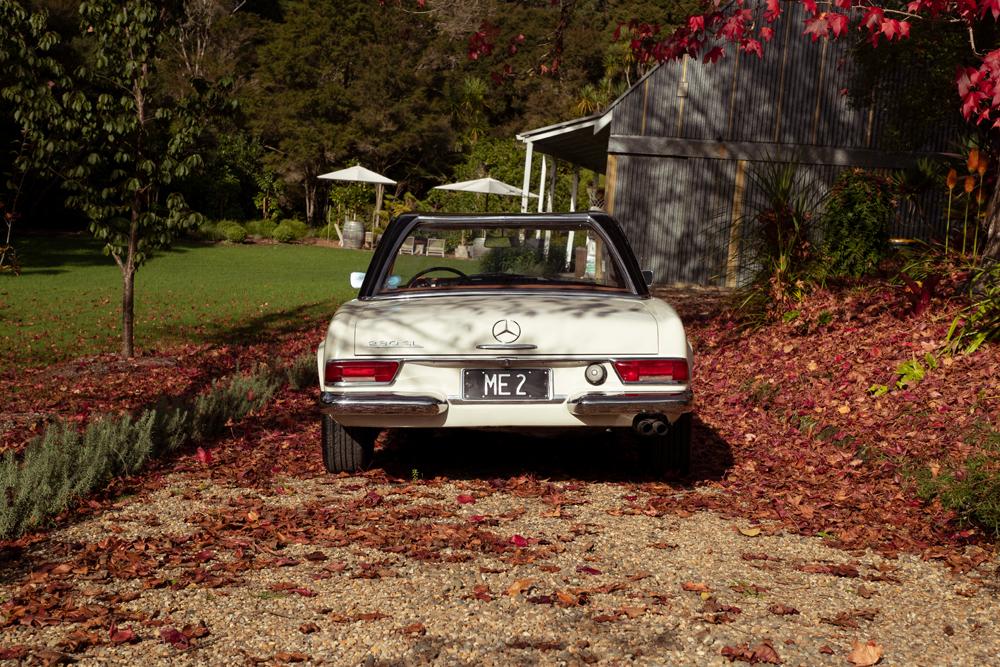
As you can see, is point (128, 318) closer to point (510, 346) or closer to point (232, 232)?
point (510, 346)

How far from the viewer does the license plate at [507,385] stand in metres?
5.40

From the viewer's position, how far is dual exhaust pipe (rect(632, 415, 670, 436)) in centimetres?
539

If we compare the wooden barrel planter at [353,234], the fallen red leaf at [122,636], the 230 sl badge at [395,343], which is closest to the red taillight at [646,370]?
the 230 sl badge at [395,343]

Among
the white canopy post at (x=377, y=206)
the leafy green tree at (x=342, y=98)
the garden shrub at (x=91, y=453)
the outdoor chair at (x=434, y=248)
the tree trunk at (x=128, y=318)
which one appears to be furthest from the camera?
the leafy green tree at (x=342, y=98)

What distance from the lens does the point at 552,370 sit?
5418mm

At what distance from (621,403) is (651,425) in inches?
8.3

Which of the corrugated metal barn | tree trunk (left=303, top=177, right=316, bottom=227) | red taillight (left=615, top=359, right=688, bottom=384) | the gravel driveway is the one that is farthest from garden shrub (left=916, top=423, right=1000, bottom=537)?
tree trunk (left=303, top=177, right=316, bottom=227)

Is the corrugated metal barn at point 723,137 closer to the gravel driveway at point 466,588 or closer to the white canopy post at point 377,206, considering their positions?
the gravel driveway at point 466,588

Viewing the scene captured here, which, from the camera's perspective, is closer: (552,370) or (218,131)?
(552,370)

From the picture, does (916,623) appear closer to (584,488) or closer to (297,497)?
(584,488)

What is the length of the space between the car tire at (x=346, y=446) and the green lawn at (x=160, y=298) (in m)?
1.10

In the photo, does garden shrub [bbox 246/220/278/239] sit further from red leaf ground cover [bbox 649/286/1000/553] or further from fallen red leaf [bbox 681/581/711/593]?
fallen red leaf [bbox 681/581/711/593]

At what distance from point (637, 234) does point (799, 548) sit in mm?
17564

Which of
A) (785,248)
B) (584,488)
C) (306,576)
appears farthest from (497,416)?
(785,248)
